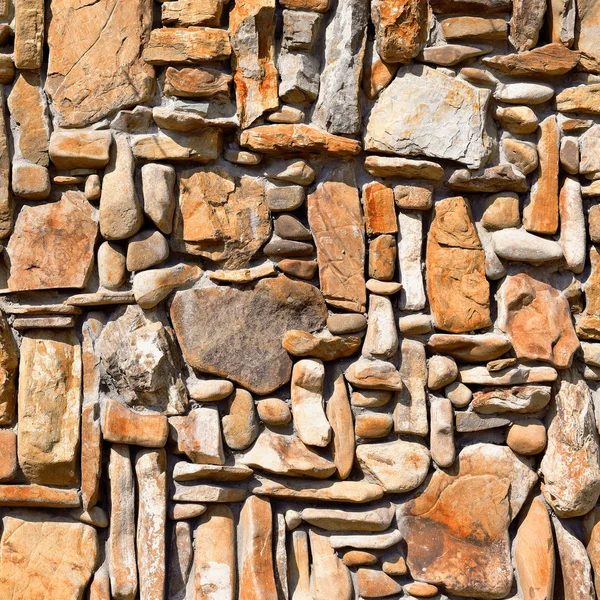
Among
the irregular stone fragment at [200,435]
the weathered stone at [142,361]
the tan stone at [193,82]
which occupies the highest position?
the tan stone at [193,82]

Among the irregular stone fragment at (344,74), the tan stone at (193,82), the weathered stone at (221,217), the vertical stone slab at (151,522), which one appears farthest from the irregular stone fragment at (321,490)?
the tan stone at (193,82)

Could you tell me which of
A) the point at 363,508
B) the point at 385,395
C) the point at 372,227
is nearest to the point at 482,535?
the point at 363,508

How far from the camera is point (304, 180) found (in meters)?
2.13

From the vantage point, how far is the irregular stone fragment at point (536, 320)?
83.5 inches

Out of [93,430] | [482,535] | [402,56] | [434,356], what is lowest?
[482,535]

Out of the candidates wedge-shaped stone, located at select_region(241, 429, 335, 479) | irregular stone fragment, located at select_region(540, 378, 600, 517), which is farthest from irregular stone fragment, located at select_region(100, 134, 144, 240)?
irregular stone fragment, located at select_region(540, 378, 600, 517)

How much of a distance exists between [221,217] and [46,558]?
114cm

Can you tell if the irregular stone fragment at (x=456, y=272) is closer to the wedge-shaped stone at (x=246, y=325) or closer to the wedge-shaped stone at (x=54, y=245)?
the wedge-shaped stone at (x=246, y=325)

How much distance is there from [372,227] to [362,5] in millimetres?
679

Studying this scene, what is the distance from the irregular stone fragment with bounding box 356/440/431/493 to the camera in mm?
2082

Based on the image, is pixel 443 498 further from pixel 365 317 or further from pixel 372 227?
pixel 372 227

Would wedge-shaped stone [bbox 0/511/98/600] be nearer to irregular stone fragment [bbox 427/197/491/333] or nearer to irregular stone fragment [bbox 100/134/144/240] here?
irregular stone fragment [bbox 100/134/144/240]

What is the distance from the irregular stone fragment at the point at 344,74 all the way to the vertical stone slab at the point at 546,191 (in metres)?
0.59

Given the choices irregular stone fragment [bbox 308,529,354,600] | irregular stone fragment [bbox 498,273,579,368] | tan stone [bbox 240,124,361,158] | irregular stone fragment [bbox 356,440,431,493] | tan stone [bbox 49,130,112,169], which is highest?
tan stone [bbox 240,124,361,158]
